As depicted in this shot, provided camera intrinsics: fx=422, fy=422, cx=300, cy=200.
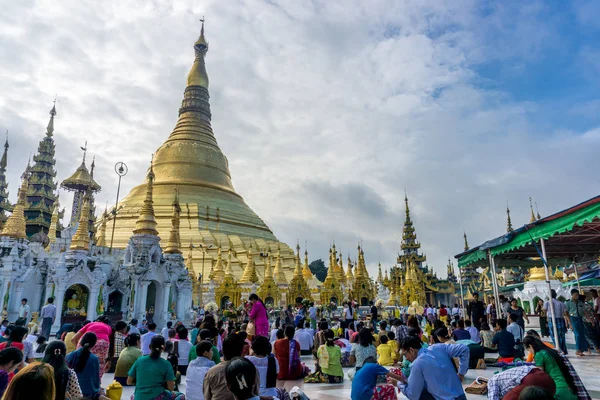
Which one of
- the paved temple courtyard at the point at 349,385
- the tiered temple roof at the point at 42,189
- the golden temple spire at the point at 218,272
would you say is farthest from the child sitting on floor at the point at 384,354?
the tiered temple roof at the point at 42,189

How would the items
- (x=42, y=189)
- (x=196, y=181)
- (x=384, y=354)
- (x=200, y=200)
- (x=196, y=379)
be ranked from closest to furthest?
(x=196, y=379) < (x=384, y=354) < (x=42, y=189) < (x=200, y=200) < (x=196, y=181)

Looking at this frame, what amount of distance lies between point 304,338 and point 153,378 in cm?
694

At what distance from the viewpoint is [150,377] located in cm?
481

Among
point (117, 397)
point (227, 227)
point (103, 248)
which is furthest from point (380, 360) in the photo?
point (227, 227)

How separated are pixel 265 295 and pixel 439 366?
2723cm

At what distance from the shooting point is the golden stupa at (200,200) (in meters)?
37.6

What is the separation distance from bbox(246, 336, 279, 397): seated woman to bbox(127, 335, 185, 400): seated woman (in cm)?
100

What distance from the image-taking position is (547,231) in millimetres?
9164

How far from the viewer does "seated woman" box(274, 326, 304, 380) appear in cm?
673

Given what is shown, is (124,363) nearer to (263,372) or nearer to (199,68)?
(263,372)

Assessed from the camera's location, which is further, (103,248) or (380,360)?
(103,248)

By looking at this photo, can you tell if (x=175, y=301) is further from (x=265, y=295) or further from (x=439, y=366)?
(x=439, y=366)

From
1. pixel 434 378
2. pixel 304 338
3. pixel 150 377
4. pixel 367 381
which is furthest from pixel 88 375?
pixel 304 338

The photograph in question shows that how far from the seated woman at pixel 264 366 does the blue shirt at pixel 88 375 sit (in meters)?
1.77
